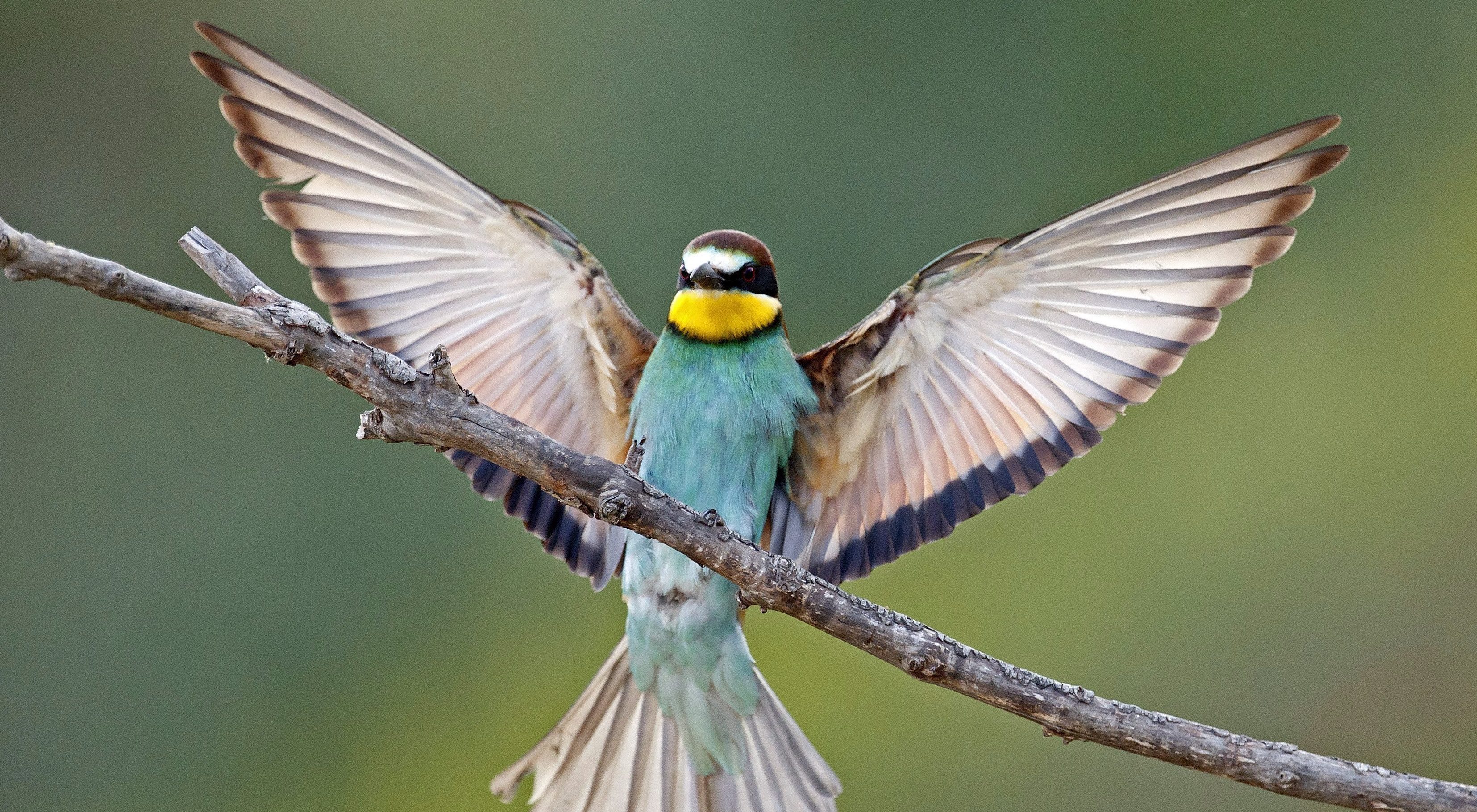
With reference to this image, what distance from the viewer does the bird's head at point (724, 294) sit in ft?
6.07

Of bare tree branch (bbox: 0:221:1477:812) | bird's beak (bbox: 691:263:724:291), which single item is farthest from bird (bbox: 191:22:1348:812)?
bare tree branch (bbox: 0:221:1477:812)

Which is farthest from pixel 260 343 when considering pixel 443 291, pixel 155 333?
pixel 155 333

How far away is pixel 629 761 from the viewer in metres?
1.92

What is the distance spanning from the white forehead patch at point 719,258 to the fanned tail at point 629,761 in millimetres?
576

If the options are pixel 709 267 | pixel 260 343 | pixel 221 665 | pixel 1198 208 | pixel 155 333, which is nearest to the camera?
pixel 260 343

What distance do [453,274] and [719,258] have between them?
39cm

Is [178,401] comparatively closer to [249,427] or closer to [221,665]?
[249,427]

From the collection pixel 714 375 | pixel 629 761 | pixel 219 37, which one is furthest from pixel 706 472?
pixel 219 37

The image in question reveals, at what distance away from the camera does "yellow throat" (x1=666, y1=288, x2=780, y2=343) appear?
6.06ft

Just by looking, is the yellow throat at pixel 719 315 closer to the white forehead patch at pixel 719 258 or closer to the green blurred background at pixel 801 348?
the white forehead patch at pixel 719 258

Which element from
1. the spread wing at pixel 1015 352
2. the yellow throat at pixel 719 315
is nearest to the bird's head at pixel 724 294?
the yellow throat at pixel 719 315

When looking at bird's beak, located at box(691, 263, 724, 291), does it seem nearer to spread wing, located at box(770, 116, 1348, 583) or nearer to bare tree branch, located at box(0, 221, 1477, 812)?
spread wing, located at box(770, 116, 1348, 583)

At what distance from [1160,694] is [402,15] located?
8.82 feet

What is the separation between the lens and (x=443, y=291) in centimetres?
186
